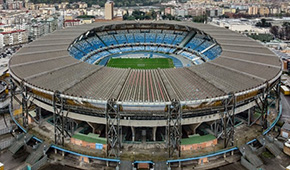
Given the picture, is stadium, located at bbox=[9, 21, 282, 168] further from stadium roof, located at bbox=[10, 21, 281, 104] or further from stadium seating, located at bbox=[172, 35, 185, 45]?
stadium seating, located at bbox=[172, 35, 185, 45]

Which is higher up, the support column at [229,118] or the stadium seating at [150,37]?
the stadium seating at [150,37]

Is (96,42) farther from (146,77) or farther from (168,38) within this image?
Result: (146,77)

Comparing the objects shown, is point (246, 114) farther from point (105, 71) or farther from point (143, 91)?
point (105, 71)

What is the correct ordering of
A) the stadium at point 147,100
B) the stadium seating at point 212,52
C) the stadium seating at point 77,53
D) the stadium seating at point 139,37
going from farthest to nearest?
the stadium seating at point 139,37 → the stadium seating at point 77,53 → the stadium seating at point 212,52 → the stadium at point 147,100

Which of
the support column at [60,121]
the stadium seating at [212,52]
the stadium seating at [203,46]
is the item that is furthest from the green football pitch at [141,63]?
the support column at [60,121]

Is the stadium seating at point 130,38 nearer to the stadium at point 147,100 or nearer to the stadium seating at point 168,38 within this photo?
the stadium seating at point 168,38

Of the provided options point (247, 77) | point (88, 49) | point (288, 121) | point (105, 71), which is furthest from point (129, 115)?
point (88, 49)

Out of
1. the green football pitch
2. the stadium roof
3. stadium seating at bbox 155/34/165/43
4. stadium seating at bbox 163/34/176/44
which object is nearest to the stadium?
the stadium roof
